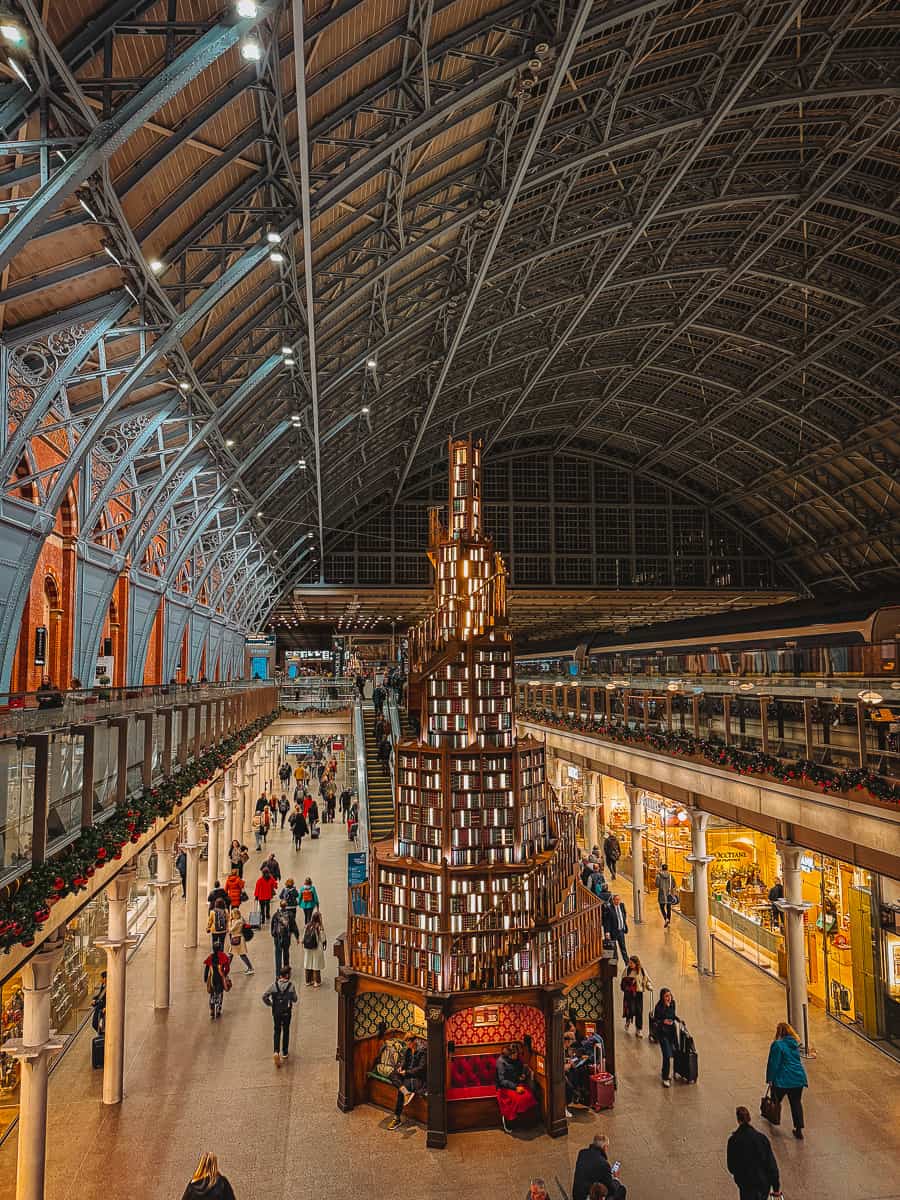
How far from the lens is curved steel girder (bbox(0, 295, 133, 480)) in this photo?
43.1 ft

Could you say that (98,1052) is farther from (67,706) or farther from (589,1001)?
(589,1001)

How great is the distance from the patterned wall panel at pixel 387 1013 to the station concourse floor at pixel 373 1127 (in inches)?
41.0

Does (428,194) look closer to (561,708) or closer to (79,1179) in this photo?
(561,708)

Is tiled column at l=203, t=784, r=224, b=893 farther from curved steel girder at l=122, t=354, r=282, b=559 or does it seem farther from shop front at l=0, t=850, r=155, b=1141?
curved steel girder at l=122, t=354, r=282, b=559

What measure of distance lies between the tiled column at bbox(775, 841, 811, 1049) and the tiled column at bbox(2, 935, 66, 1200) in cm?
1042

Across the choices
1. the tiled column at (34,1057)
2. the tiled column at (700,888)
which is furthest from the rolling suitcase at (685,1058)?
the tiled column at (34,1057)

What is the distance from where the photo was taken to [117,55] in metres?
10.3

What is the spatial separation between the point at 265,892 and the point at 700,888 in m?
10.0

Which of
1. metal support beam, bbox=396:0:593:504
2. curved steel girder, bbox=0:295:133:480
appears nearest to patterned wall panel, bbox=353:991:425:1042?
curved steel girder, bbox=0:295:133:480

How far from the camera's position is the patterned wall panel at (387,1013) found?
11289 millimetres

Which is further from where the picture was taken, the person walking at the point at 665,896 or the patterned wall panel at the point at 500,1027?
the person walking at the point at 665,896

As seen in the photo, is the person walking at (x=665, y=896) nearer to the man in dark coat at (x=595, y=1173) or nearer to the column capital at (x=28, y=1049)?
the man in dark coat at (x=595, y=1173)

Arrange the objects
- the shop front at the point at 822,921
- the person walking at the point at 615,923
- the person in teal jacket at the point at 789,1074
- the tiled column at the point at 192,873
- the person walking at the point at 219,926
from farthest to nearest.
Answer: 1. the tiled column at the point at 192,873
2. the person walking at the point at 615,923
3. the person walking at the point at 219,926
4. the shop front at the point at 822,921
5. the person in teal jacket at the point at 789,1074

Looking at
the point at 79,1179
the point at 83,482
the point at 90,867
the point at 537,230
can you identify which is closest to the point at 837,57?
the point at 537,230
